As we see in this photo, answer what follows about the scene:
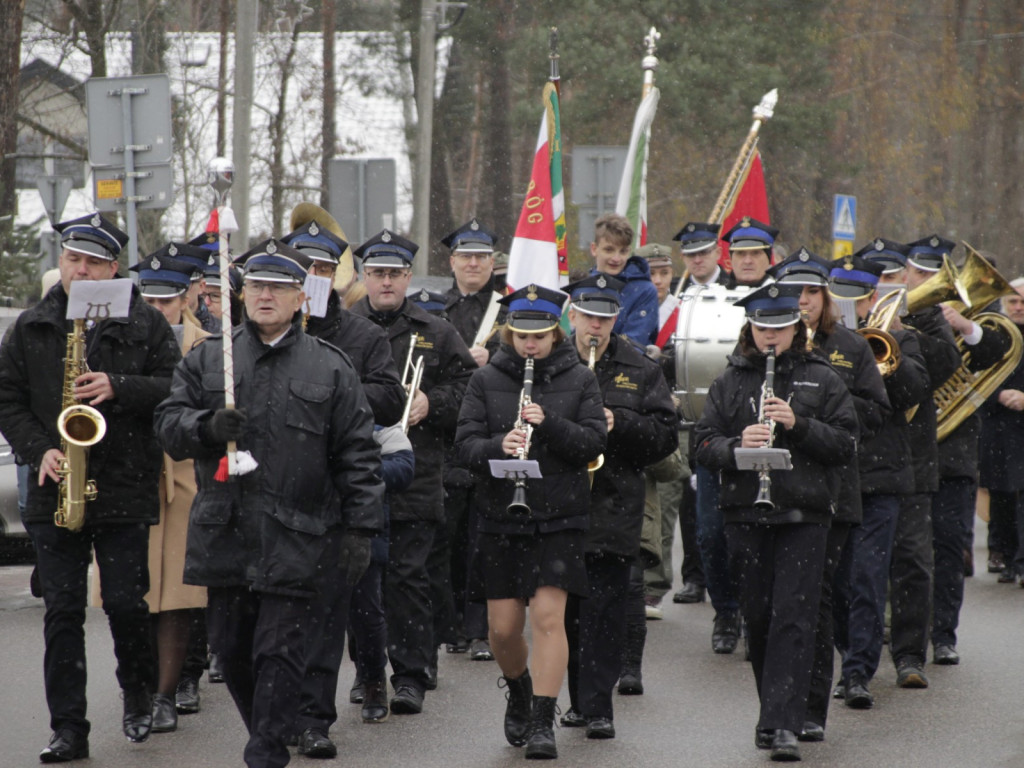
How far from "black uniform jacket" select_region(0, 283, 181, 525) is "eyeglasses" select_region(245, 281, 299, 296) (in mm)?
1075

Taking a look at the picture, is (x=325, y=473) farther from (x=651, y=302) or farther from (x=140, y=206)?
(x=140, y=206)

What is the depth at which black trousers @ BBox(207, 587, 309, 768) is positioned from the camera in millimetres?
6277

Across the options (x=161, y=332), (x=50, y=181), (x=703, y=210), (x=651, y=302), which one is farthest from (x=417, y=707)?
(x=703, y=210)

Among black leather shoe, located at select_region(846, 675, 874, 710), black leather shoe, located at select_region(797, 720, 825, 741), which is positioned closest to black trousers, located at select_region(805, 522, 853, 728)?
black leather shoe, located at select_region(797, 720, 825, 741)

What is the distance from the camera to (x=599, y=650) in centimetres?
780

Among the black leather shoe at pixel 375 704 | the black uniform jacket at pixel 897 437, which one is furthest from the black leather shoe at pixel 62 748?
the black uniform jacket at pixel 897 437

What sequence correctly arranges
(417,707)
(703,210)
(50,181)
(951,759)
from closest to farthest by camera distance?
(951,759) < (417,707) < (50,181) < (703,210)

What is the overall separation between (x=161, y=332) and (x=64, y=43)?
1745 centimetres

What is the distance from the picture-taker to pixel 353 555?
6699mm

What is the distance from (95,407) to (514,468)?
1.75m

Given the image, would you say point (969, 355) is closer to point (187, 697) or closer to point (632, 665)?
point (632, 665)

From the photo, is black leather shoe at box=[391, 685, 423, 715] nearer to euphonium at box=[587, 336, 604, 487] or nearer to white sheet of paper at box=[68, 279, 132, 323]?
euphonium at box=[587, 336, 604, 487]

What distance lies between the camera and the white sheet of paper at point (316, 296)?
7.78 metres

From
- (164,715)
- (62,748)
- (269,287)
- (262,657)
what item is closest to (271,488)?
(262,657)
